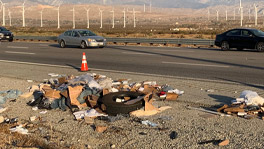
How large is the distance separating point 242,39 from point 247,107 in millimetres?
15404

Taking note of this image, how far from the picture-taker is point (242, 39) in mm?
22422

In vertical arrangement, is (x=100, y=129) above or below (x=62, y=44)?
below

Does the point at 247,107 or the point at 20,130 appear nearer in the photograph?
the point at 20,130

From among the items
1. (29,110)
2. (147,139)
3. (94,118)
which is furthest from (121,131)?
(29,110)

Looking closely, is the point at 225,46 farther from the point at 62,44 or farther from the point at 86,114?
the point at 86,114

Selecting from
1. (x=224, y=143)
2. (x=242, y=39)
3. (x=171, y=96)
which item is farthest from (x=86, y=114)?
(x=242, y=39)

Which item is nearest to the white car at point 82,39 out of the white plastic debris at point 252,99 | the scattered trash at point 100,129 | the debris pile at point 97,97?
the debris pile at point 97,97

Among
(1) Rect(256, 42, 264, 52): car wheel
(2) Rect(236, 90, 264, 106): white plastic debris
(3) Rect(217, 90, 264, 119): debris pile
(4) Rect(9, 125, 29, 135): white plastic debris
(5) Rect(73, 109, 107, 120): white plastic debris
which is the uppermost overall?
(1) Rect(256, 42, 264, 52): car wheel

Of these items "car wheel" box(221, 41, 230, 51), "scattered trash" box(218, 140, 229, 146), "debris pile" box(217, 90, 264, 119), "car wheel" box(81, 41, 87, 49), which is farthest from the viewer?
"car wheel" box(81, 41, 87, 49)

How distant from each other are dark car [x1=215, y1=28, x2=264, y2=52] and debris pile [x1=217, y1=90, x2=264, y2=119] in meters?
14.2

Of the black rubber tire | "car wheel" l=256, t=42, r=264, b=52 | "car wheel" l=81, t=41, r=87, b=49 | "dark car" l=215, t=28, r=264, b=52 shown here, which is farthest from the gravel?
"car wheel" l=81, t=41, r=87, b=49

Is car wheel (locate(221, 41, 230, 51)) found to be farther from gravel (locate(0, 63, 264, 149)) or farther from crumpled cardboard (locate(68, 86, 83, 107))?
crumpled cardboard (locate(68, 86, 83, 107))

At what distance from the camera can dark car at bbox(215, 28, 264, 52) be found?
2166 centimetres

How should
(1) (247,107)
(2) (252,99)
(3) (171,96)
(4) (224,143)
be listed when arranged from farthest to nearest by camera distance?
(3) (171,96), (2) (252,99), (1) (247,107), (4) (224,143)
